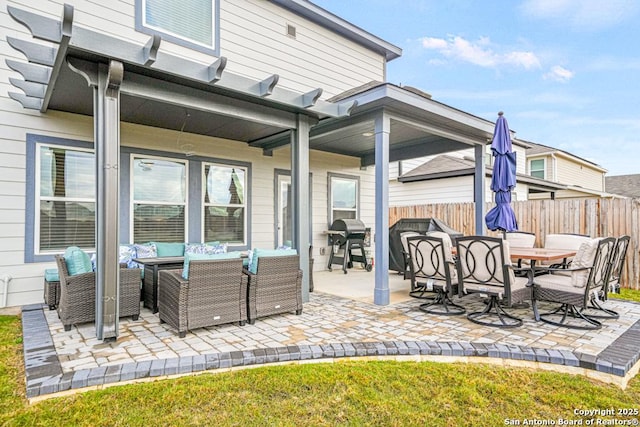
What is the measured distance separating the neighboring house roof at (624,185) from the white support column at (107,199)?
2575cm

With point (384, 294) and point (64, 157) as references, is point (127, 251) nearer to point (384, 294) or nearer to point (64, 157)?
point (64, 157)

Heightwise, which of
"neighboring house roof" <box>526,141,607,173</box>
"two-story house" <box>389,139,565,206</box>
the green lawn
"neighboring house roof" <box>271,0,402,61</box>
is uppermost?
"neighboring house roof" <box>271,0,402,61</box>

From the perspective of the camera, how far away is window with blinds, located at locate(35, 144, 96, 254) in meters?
5.16

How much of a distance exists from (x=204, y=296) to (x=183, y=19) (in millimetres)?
5039

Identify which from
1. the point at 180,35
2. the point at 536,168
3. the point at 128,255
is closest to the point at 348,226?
the point at 128,255

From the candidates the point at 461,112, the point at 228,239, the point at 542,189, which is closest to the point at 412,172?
the point at 542,189

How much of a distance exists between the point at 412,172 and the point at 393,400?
10.7 metres

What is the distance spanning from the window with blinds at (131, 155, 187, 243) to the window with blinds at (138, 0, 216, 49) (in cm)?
219

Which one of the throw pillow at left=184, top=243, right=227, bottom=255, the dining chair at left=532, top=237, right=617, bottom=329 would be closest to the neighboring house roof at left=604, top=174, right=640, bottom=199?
the dining chair at left=532, top=237, right=617, bottom=329

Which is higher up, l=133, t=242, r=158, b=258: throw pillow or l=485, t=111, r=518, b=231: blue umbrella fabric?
l=485, t=111, r=518, b=231: blue umbrella fabric

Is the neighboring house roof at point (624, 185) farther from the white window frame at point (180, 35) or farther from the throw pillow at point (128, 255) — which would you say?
the throw pillow at point (128, 255)

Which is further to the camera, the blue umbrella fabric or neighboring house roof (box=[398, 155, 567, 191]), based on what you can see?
neighboring house roof (box=[398, 155, 567, 191])

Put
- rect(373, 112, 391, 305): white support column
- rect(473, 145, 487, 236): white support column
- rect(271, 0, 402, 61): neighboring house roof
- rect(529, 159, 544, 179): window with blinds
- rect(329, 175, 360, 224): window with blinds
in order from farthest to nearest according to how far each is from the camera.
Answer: rect(529, 159, 544, 179): window with blinds < rect(329, 175, 360, 224): window with blinds < rect(271, 0, 402, 61): neighboring house roof < rect(473, 145, 487, 236): white support column < rect(373, 112, 391, 305): white support column

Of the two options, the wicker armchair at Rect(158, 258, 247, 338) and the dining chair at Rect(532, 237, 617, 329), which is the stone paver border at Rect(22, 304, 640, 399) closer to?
the dining chair at Rect(532, 237, 617, 329)
